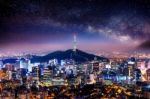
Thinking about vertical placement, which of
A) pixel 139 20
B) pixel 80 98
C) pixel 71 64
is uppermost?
pixel 139 20

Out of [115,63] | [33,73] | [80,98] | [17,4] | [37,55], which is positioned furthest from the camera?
[33,73]

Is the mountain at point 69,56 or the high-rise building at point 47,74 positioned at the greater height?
the mountain at point 69,56

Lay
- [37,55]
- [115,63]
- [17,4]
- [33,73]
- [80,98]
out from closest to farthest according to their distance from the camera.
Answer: [17,4] < [80,98] < [37,55] < [115,63] < [33,73]

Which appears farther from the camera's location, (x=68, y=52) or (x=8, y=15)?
(x=68, y=52)

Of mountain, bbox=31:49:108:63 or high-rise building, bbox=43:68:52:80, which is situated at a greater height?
mountain, bbox=31:49:108:63

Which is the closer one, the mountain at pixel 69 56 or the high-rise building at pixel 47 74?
the mountain at pixel 69 56

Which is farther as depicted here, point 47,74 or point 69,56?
point 47,74

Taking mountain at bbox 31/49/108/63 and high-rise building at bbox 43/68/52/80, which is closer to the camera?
mountain at bbox 31/49/108/63

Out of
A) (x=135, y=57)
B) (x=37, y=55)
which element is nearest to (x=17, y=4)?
(x=37, y=55)

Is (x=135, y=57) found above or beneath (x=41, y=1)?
beneath

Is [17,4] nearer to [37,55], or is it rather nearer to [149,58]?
[37,55]

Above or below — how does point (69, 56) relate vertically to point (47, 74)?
above
